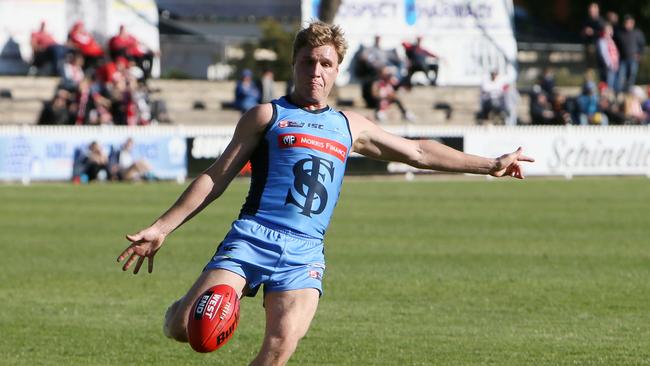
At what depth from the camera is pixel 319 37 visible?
6.63m

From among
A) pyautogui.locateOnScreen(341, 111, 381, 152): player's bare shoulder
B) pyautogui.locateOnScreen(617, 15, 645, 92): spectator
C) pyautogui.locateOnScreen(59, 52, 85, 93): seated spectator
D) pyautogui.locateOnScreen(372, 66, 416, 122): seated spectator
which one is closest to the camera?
pyautogui.locateOnScreen(341, 111, 381, 152): player's bare shoulder

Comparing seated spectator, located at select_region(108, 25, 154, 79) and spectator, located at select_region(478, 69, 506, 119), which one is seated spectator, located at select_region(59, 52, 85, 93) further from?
spectator, located at select_region(478, 69, 506, 119)

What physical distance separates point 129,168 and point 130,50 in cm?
645

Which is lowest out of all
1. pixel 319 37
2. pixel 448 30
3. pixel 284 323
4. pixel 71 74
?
pixel 71 74

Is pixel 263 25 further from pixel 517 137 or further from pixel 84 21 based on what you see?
pixel 517 137

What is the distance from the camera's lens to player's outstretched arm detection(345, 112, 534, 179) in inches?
278

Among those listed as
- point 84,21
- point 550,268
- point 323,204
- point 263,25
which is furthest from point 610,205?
point 263,25

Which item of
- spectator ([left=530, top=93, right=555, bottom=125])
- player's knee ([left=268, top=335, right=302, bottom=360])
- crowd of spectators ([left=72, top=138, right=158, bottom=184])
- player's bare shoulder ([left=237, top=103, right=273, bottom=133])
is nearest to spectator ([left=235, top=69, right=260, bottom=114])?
crowd of spectators ([left=72, top=138, right=158, bottom=184])

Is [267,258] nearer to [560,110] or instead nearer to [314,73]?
[314,73]

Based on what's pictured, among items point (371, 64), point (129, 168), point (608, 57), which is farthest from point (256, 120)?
point (608, 57)

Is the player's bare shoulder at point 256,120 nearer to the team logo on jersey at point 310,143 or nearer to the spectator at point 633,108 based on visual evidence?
the team logo on jersey at point 310,143

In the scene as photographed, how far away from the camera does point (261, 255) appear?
21.4 ft

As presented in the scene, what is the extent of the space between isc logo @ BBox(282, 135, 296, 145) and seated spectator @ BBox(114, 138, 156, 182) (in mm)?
24045

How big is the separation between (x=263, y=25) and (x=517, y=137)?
15137 mm
